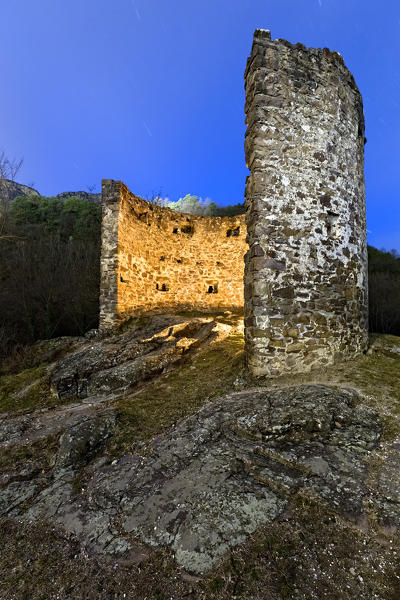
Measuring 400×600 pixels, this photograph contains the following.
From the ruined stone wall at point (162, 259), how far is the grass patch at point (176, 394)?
15.6 feet

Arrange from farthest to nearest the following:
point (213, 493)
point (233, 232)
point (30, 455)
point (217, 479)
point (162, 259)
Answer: point (233, 232), point (162, 259), point (30, 455), point (217, 479), point (213, 493)

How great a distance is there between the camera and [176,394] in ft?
18.4

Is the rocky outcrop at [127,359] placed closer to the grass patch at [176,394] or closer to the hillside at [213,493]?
the grass patch at [176,394]

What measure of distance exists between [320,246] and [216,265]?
8657 millimetres

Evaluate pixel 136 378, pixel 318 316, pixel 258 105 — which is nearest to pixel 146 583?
pixel 136 378

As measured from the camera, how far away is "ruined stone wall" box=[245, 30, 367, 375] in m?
Answer: 5.61

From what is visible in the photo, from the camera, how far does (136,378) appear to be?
650 centimetres

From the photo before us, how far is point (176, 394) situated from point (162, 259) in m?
8.63

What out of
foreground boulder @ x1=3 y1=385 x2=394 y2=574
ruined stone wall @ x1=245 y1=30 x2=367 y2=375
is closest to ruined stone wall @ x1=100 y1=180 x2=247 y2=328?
ruined stone wall @ x1=245 y1=30 x2=367 y2=375

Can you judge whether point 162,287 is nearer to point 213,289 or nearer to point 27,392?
point 213,289

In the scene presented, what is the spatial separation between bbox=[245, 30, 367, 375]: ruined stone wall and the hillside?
0.84 metres

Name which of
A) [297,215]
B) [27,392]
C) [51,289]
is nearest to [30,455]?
[27,392]

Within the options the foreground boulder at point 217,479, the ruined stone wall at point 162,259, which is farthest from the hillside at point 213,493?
the ruined stone wall at point 162,259

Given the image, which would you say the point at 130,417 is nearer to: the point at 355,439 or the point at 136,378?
the point at 136,378
